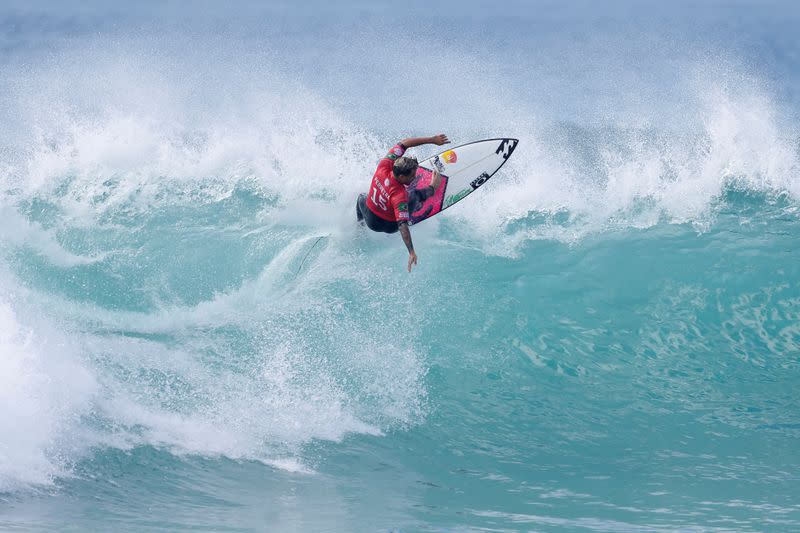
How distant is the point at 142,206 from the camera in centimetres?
1121

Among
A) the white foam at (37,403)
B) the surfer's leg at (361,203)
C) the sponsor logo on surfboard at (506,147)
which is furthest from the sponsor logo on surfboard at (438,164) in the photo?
the white foam at (37,403)

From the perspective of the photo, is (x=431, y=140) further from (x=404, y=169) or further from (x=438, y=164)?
(x=438, y=164)

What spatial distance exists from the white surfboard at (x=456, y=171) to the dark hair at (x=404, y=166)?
4.18 ft

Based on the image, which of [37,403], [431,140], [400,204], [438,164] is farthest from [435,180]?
[37,403]

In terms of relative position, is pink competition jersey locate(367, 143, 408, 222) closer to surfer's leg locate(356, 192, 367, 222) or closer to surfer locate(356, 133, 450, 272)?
surfer locate(356, 133, 450, 272)

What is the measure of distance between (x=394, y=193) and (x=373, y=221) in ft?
2.44

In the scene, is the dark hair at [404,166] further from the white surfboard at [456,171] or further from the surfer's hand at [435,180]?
the surfer's hand at [435,180]

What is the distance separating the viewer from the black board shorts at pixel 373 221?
8273mm

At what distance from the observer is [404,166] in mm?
7434

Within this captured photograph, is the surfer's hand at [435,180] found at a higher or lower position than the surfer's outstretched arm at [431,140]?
lower

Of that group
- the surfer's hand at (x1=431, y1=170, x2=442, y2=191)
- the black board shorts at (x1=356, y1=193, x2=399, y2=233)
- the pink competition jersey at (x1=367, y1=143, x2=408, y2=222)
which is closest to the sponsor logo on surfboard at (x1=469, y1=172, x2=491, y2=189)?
the surfer's hand at (x1=431, y1=170, x2=442, y2=191)

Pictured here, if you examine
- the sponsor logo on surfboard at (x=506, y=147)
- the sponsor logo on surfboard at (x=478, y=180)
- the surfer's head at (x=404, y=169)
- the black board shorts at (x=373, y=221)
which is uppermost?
the sponsor logo on surfboard at (x=506, y=147)

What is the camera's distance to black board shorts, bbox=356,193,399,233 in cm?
827

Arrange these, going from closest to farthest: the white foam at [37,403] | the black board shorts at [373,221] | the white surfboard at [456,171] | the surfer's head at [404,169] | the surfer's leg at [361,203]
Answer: the white foam at [37,403], the surfer's head at [404,169], the black board shorts at [373,221], the surfer's leg at [361,203], the white surfboard at [456,171]
